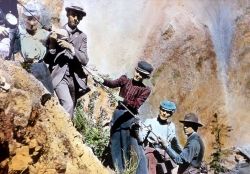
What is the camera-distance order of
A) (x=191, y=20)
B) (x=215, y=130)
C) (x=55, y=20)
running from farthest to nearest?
(x=191, y=20)
(x=215, y=130)
(x=55, y=20)

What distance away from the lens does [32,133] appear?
222 inches

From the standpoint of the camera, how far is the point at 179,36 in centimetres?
1644

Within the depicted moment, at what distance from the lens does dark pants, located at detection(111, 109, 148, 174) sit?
297 inches

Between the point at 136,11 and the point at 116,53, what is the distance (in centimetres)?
125

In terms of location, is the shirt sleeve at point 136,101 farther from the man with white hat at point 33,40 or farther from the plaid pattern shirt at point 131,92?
the man with white hat at point 33,40

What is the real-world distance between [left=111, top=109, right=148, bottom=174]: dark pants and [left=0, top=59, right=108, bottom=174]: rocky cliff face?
3.81 feet

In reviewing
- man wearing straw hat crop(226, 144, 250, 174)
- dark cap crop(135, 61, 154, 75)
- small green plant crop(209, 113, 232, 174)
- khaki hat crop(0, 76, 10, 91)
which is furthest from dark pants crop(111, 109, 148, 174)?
small green plant crop(209, 113, 232, 174)

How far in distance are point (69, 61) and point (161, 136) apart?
1458 millimetres

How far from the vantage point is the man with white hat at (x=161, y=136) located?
795 cm

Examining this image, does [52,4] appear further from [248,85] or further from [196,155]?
[196,155]

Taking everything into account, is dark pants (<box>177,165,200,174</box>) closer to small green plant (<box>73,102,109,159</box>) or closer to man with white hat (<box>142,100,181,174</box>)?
man with white hat (<box>142,100,181,174</box>)

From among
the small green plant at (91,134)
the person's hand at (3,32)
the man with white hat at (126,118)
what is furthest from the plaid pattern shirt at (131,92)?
the person's hand at (3,32)

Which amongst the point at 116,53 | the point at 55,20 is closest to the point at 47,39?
the point at 55,20

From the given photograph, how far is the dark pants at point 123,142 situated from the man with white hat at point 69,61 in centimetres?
55
